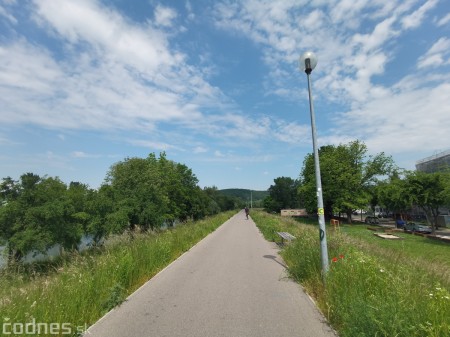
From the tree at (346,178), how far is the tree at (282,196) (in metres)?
51.6

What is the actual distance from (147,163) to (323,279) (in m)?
36.8

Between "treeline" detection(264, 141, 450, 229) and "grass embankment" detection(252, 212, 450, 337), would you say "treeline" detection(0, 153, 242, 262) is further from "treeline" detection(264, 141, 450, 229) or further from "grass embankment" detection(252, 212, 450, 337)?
"treeline" detection(264, 141, 450, 229)

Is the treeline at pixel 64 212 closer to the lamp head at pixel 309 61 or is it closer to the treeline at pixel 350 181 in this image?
the lamp head at pixel 309 61

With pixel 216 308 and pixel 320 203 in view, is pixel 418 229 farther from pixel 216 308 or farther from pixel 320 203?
pixel 216 308

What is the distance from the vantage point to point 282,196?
4104 inches

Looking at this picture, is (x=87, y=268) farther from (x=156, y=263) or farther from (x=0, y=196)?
(x=0, y=196)

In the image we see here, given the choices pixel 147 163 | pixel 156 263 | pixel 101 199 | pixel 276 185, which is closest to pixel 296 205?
pixel 276 185

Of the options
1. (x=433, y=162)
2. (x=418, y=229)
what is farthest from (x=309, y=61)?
(x=433, y=162)

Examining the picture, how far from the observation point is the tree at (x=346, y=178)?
45.1m

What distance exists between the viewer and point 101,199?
2644cm

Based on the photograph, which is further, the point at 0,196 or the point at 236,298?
the point at 0,196

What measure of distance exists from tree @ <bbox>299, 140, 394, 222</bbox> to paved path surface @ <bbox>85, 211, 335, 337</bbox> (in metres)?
38.6

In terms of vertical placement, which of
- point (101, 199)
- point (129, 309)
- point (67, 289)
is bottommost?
point (129, 309)

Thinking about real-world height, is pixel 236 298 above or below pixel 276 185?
below
